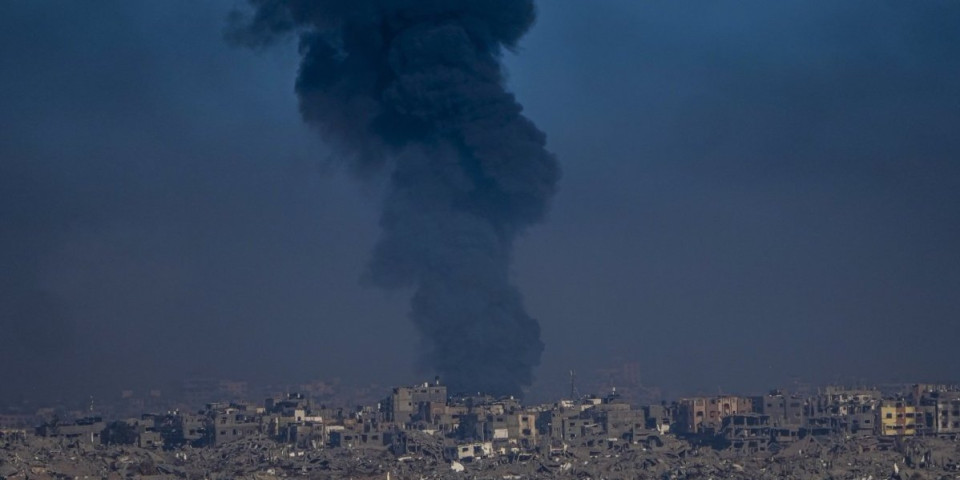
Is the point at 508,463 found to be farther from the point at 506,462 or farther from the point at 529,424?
the point at 529,424

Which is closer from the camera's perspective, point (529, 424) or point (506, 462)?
point (506, 462)

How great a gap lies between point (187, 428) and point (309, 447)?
663 cm

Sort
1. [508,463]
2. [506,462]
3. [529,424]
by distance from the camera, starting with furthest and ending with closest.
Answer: [529,424] → [506,462] → [508,463]

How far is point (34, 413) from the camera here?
72.1 meters

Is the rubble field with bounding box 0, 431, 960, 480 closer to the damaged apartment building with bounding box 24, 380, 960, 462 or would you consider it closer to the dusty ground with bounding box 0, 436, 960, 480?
the dusty ground with bounding box 0, 436, 960, 480

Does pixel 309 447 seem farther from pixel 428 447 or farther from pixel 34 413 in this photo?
pixel 34 413

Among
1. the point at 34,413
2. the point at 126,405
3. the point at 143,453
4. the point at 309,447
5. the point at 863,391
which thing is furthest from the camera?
the point at 126,405

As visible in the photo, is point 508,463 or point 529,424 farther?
point 529,424

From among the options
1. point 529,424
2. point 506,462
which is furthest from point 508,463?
point 529,424

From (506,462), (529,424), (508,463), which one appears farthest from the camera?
(529,424)

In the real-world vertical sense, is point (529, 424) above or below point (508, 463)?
above

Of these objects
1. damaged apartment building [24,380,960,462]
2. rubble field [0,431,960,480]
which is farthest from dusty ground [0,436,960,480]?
damaged apartment building [24,380,960,462]

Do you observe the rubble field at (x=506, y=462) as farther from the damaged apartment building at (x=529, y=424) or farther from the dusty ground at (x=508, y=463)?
the damaged apartment building at (x=529, y=424)

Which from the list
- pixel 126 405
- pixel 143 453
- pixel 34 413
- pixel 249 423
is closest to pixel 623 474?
pixel 143 453
